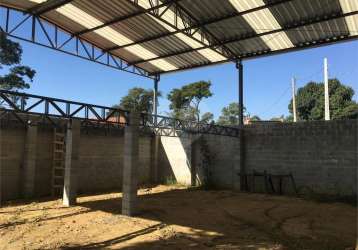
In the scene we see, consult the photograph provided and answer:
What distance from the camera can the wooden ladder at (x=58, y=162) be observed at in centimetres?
1619

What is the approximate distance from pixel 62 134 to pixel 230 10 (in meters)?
10.0

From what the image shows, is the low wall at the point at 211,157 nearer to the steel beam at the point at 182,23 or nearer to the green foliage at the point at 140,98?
the steel beam at the point at 182,23

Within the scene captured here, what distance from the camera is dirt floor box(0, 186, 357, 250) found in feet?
29.0

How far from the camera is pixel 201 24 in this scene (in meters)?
15.3

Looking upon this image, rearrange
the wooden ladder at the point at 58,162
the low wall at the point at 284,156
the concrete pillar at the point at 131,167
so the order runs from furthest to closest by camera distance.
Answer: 1. the wooden ladder at the point at 58,162
2. the low wall at the point at 284,156
3. the concrete pillar at the point at 131,167

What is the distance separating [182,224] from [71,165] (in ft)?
19.7

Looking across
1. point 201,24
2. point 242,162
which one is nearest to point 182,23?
point 201,24

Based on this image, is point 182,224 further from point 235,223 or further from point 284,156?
point 284,156

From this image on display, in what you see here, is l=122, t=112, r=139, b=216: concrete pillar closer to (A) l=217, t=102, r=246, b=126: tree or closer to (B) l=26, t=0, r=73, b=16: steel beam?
(B) l=26, t=0, r=73, b=16: steel beam

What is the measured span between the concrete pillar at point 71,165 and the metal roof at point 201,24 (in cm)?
472

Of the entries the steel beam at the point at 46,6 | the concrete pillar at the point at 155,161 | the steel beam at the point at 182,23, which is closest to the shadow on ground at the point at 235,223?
the concrete pillar at the point at 155,161

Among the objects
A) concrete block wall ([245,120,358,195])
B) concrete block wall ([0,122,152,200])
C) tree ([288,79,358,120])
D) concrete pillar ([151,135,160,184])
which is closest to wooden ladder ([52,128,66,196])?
concrete block wall ([0,122,152,200])

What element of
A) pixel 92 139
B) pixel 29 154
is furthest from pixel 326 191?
pixel 29 154

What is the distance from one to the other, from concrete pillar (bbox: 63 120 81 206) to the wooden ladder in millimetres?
2139
